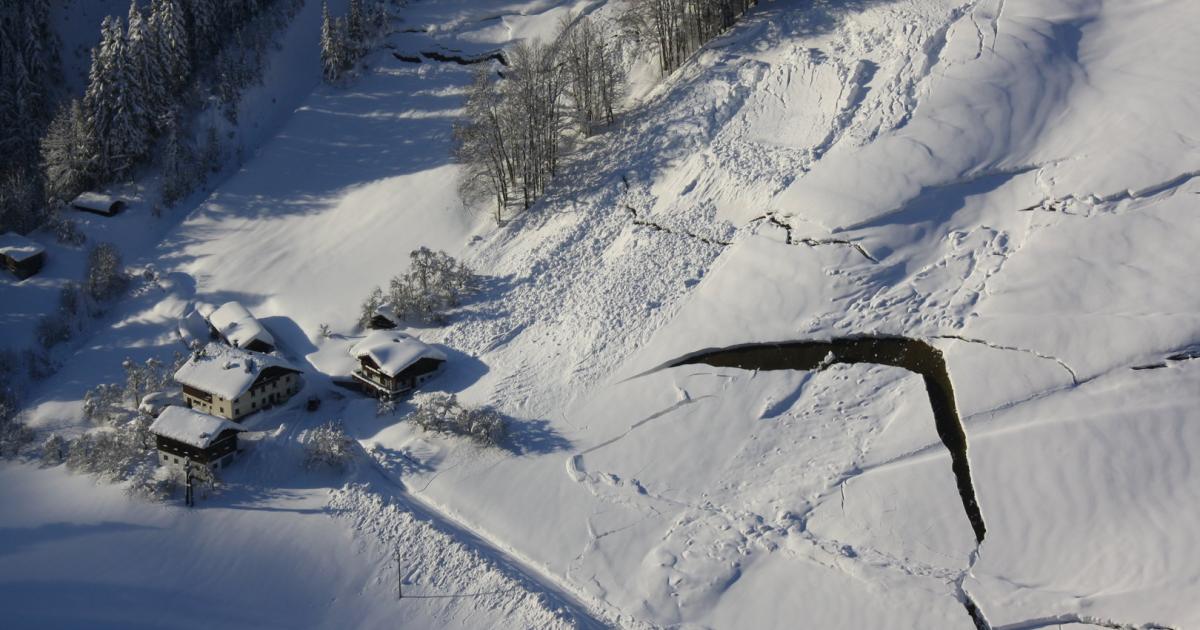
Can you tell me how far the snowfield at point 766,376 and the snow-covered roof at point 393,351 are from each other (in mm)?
1239

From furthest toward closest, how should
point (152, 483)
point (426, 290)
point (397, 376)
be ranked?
point (426, 290) → point (397, 376) → point (152, 483)

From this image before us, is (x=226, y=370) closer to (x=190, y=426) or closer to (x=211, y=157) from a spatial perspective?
(x=190, y=426)

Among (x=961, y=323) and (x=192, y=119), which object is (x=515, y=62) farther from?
(x=961, y=323)

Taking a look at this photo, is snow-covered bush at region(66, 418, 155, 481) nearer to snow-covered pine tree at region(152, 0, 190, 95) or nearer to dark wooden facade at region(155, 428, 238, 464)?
dark wooden facade at region(155, 428, 238, 464)

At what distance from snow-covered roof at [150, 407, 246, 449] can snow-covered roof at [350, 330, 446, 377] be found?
4.93 metres

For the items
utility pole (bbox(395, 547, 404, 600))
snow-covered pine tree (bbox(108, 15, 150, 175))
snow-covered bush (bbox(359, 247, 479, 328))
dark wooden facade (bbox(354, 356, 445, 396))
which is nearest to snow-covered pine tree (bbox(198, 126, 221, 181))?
snow-covered pine tree (bbox(108, 15, 150, 175))

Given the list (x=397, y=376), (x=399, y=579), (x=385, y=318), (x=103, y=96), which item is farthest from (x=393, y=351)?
(x=103, y=96)

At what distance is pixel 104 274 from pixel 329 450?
54.2 feet

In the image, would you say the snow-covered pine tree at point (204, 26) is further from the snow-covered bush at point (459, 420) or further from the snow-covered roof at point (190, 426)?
the snow-covered bush at point (459, 420)

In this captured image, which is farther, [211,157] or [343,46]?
[343,46]

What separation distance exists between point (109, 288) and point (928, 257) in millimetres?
32295

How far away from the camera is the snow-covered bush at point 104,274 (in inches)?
1625

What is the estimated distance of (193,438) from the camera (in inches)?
1241

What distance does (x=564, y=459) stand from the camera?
30734 mm
